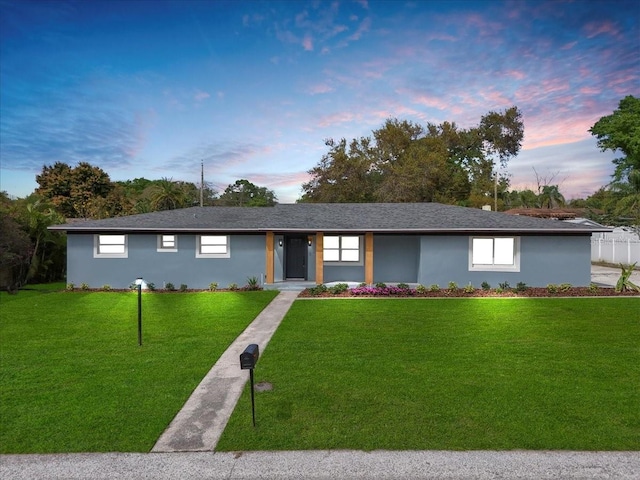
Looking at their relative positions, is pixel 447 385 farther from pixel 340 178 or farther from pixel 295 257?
pixel 340 178

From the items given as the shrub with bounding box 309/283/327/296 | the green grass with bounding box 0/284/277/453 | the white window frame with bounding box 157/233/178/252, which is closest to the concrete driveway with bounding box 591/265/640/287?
the shrub with bounding box 309/283/327/296

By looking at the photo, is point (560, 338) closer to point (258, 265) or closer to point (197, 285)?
point (258, 265)

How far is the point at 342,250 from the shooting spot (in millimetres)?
17969

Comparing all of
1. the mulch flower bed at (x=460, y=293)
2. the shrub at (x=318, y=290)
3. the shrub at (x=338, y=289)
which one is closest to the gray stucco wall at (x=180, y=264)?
the shrub at (x=318, y=290)

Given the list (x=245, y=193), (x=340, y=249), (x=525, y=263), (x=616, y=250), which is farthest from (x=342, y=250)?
(x=245, y=193)

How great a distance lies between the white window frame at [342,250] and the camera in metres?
17.9

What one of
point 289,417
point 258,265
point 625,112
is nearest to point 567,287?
point 258,265

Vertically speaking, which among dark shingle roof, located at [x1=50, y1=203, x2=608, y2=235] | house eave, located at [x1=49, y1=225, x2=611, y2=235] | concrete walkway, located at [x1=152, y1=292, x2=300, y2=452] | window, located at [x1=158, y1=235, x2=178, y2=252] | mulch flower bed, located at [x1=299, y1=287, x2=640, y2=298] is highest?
dark shingle roof, located at [x1=50, y1=203, x2=608, y2=235]

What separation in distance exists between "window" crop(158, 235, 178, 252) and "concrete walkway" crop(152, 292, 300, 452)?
984 centimetres

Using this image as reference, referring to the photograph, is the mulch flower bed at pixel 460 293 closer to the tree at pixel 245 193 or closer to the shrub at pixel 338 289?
the shrub at pixel 338 289

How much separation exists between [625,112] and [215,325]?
41012 millimetres

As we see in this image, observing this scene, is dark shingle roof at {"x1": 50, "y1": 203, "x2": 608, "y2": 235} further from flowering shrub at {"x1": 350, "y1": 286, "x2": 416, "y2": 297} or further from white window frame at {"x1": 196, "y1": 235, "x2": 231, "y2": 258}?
flowering shrub at {"x1": 350, "y1": 286, "x2": 416, "y2": 297}

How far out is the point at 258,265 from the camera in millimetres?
17062

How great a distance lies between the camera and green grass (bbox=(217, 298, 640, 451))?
451 centimetres
